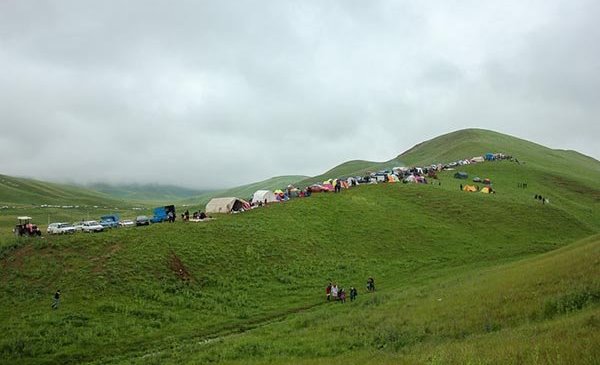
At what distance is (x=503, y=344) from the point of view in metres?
15.1

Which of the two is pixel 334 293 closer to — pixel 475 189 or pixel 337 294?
pixel 337 294

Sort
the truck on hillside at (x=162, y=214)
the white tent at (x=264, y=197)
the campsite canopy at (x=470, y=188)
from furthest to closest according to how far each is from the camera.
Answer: the campsite canopy at (x=470, y=188), the white tent at (x=264, y=197), the truck on hillside at (x=162, y=214)

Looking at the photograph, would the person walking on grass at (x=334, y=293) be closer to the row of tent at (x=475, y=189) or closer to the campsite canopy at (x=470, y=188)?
the row of tent at (x=475, y=189)

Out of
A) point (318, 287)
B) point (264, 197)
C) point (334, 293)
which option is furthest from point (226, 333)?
point (264, 197)

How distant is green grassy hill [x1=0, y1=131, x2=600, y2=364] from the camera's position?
70.7ft

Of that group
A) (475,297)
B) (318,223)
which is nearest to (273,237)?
(318,223)

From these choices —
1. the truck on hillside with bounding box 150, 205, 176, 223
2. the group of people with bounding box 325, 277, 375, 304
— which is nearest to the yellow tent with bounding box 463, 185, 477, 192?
the group of people with bounding box 325, 277, 375, 304

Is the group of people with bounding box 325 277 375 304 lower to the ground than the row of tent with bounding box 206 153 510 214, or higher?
lower

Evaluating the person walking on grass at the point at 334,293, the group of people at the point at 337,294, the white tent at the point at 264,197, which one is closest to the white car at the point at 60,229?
the group of people at the point at 337,294

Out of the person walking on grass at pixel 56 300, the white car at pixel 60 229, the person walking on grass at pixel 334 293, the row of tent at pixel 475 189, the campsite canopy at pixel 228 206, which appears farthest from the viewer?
the row of tent at pixel 475 189

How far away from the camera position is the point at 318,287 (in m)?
47.0

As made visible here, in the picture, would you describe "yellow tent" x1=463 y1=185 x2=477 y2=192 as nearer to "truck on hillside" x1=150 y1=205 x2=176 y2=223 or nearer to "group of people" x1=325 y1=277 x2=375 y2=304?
"group of people" x1=325 y1=277 x2=375 y2=304

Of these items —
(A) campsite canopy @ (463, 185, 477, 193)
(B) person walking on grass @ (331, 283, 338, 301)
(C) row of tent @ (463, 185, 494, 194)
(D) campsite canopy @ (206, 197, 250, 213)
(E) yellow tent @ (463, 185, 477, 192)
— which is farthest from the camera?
(E) yellow tent @ (463, 185, 477, 192)

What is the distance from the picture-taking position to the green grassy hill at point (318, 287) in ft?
70.7
